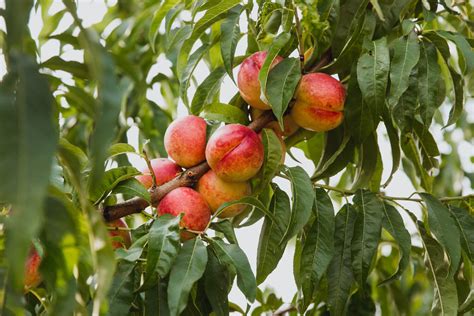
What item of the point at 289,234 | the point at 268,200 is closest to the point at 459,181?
the point at 268,200

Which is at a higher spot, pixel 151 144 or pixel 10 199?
pixel 10 199

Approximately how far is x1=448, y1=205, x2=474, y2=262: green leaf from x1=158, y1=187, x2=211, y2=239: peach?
17.2 inches

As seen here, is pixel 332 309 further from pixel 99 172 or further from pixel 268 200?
pixel 99 172

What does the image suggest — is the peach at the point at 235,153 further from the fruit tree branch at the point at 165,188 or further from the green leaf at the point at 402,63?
the green leaf at the point at 402,63

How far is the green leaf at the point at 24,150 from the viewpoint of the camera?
0.52m

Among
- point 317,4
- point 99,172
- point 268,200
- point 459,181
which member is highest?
point 99,172

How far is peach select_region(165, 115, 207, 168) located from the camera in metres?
1.39

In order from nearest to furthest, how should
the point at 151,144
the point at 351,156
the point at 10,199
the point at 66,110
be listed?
1. the point at 10,199
2. the point at 351,156
3. the point at 151,144
4. the point at 66,110

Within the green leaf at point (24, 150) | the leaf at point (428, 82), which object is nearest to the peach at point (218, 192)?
the leaf at point (428, 82)

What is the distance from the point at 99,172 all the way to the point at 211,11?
0.86 m

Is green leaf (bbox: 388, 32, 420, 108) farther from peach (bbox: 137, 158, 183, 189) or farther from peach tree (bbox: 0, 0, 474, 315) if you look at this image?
peach (bbox: 137, 158, 183, 189)

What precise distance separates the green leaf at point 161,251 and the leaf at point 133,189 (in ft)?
0.37

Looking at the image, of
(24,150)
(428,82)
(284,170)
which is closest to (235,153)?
(284,170)

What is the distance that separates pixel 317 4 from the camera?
4.58ft
